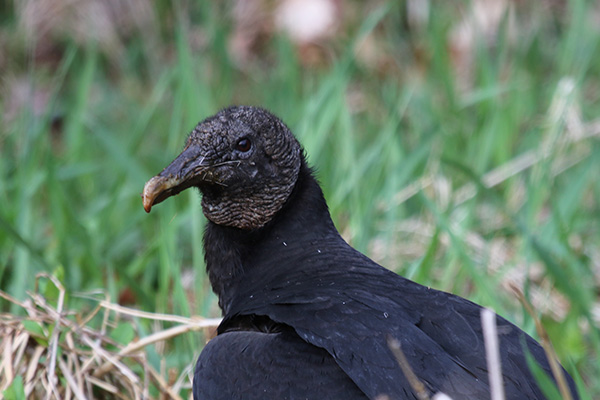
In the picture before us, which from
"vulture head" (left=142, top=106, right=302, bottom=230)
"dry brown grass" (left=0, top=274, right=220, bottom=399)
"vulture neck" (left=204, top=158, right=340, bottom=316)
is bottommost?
"dry brown grass" (left=0, top=274, right=220, bottom=399)

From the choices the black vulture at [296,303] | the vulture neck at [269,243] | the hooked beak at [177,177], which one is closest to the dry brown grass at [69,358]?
the vulture neck at [269,243]

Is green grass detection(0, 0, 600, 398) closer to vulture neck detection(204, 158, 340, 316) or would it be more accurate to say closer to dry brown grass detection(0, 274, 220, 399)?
dry brown grass detection(0, 274, 220, 399)

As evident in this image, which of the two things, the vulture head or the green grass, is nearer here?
the vulture head

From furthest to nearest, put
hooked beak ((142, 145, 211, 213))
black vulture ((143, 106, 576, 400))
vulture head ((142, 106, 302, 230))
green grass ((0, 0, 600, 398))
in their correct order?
green grass ((0, 0, 600, 398))
vulture head ((142, 106, 302, 230))
hooked beak ((142, 145, 211, 213))
black vulture ((143, 106, 576, 400))

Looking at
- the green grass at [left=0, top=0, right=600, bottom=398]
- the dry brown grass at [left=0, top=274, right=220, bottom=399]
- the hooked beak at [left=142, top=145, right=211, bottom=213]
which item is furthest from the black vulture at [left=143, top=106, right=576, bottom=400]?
the green grass at [left=0, top=0, right=600, bottom=398]

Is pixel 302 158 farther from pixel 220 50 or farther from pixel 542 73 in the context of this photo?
pixel 542 73

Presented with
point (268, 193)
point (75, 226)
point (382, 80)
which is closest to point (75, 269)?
point (75, 226)

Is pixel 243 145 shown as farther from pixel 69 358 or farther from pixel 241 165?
pixel 69 358
